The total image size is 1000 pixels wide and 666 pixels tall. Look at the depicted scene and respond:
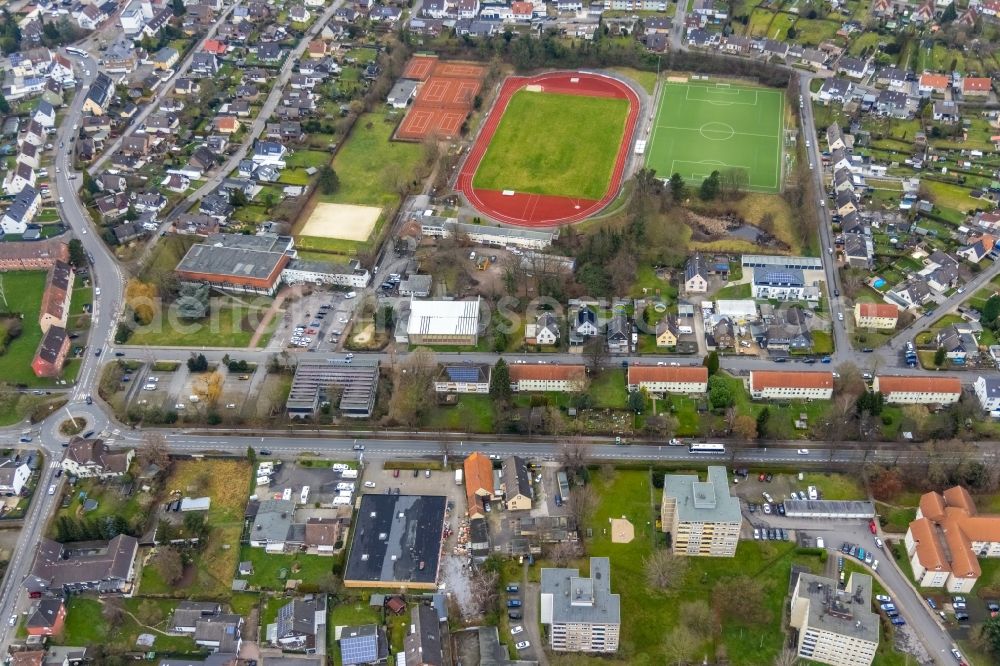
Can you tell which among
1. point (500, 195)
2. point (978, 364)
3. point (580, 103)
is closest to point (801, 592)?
point (978, 364)

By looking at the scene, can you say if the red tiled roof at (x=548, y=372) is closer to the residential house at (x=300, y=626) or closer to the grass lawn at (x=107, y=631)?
the residential house at (x=300, y=626)

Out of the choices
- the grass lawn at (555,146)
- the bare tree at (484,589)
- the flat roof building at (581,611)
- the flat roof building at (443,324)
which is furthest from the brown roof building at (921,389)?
the grass lawn at (555,146)

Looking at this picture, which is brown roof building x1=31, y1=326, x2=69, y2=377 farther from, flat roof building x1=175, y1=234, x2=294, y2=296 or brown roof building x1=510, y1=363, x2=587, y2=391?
brown roof building x1=510, y1=363, x2=587, y2=391

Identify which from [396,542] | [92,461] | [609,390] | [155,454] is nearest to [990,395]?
[609,390]

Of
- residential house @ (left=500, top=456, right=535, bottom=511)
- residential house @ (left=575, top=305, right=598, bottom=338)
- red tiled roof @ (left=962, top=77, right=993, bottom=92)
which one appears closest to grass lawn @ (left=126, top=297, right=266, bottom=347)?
residential house @ (left=500, top=456, right=535, bottom=511)

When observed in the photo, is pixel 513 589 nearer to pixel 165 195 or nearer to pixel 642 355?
pixel 642 355

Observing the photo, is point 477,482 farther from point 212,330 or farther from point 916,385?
point 916,385
